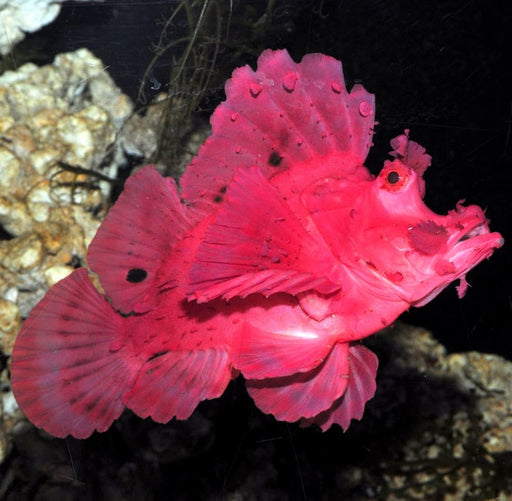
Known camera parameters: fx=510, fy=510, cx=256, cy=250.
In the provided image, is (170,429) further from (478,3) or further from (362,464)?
(478,3)

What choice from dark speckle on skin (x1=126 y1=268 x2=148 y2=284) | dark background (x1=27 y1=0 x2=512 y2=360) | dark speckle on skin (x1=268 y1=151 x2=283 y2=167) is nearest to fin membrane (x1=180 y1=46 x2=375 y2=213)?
dark speckle on skin (x1=268 y1=151 x2=283 y2=167)

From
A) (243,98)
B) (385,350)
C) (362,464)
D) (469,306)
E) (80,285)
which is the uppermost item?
(243,98)

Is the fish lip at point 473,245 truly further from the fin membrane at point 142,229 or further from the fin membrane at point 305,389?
the fin membrane at point 142,229

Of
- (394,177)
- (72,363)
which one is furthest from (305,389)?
(72,363)

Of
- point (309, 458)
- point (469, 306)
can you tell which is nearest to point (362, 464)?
point (309, 458)

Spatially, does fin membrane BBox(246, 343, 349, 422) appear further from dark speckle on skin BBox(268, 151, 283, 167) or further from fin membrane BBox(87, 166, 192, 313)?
dark speckle on skin BBox(268, 151, 283, 167)

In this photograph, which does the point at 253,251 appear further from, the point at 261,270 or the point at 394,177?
the point at 394,177

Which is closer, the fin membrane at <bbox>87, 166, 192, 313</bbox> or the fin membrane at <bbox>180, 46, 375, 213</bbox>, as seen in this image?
the fin membrane at <bbox>180, 46, 375, 213</bbox>
